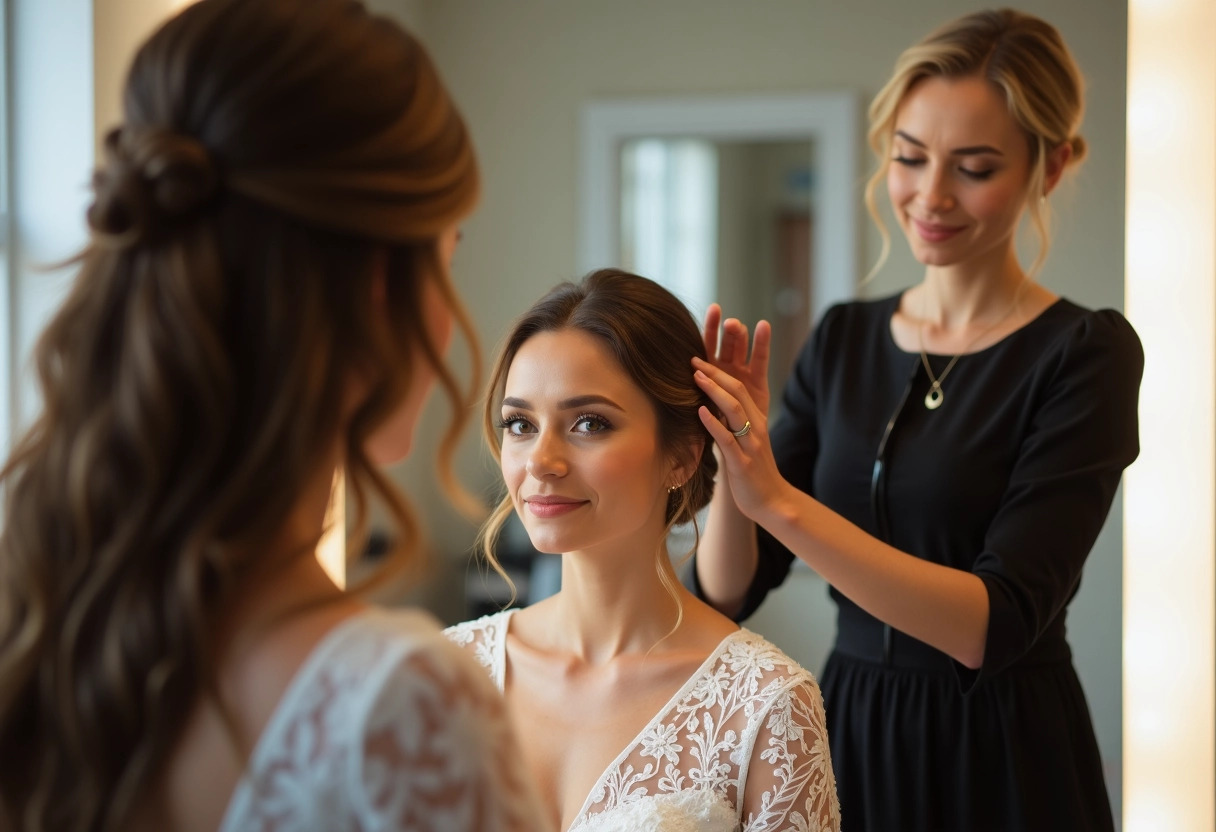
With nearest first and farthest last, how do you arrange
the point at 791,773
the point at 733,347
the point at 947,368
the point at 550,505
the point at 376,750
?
1. the point at 376,750
2. the point at 791,773
3. the point at 550,505
4. the point at 733,347
5. the point at 947,368

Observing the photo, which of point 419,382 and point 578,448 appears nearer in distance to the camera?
point 419,382

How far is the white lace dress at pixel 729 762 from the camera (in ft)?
4.39

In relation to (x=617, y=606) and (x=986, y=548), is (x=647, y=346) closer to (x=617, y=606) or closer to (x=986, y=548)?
(x=617, y=606)

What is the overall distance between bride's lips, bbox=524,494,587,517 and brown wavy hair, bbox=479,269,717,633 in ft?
0.36

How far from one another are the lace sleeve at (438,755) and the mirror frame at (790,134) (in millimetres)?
3548

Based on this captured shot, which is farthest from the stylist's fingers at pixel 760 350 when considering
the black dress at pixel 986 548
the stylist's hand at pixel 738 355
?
the black dress at pixel 986 548

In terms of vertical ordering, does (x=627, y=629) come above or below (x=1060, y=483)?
below

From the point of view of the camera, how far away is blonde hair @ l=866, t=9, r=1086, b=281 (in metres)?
1.61

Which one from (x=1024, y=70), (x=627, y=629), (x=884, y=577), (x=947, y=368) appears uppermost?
(x=1024, y=70)

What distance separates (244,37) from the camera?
28.3 inches

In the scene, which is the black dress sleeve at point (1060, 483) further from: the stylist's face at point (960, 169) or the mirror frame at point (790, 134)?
the mirror frame at point (790, 134)

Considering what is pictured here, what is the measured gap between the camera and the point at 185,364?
0.70m

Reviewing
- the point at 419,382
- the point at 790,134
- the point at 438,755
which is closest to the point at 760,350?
the point at 419,382

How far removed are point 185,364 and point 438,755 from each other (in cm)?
27
